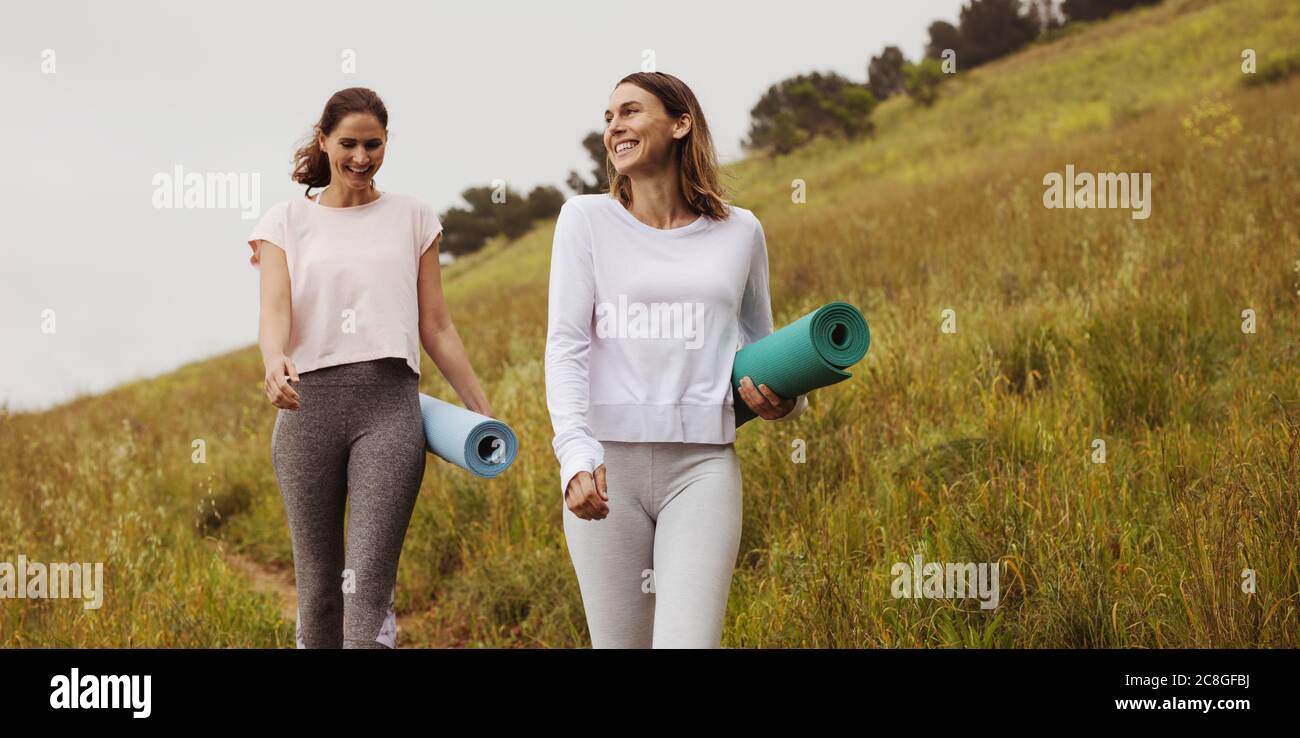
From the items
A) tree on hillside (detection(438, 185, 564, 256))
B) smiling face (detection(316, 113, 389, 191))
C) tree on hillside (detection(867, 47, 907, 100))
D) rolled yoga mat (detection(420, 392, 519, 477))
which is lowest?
rolled yoga mat (detection(420, 392, 519, 477))

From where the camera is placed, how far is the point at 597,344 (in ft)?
8.34

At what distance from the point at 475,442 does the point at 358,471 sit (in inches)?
16.5

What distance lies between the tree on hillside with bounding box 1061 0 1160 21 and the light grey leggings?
49234mm

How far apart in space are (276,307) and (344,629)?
0.99 metres

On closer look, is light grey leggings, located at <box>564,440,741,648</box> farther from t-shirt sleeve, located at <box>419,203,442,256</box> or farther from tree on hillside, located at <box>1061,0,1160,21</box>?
tree on hillside, located at <box>1061,0,1160,21</box>

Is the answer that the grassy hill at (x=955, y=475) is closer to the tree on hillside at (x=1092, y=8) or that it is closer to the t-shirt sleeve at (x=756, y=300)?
the t-shirt sleeve at (x=756, y=300)

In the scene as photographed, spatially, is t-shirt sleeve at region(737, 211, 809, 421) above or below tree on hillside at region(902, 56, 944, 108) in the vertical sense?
below

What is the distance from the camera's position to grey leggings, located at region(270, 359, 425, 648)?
2.94 metres

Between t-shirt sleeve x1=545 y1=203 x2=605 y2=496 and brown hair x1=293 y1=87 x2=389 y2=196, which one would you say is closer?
t-shirt sleeve x1=545 y1=203 x2=605 y2=496

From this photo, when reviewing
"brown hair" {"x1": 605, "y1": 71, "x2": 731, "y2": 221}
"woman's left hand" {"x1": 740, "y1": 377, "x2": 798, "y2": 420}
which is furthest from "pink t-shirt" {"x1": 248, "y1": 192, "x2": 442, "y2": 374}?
"woman's left hand" {"x1": 740, "y1": 377, "x2": 798, "y2": 420}

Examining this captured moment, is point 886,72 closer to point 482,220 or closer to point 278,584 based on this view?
point 482,220
